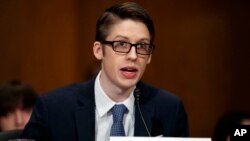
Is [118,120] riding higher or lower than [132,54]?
lower

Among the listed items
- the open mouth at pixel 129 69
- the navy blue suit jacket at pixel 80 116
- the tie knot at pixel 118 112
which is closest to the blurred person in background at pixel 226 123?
the navy blue suit jacket at pixel 80 116

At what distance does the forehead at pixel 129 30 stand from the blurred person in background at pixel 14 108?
1.20 meters

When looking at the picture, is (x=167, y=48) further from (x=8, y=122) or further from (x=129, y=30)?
(x=129, y=30)

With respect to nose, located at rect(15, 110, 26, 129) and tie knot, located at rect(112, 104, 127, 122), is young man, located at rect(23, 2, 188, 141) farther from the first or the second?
nose, located at rect(15, 110, 26, 129)

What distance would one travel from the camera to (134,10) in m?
2.52

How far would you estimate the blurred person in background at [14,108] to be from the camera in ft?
11.4

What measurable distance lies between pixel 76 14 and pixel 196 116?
1.64 m

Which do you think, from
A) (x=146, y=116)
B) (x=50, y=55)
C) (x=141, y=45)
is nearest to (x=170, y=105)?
(x=146, y=116)

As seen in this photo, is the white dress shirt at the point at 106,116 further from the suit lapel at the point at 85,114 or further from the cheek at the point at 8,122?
the cheek at the point at 8,122

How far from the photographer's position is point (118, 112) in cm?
254

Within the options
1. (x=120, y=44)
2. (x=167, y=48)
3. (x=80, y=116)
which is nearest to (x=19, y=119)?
(x=80, y=116)

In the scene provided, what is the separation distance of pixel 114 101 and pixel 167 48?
324 cm

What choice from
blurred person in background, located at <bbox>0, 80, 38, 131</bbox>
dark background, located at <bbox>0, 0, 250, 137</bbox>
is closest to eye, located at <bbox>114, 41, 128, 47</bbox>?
blurred person in background, located at <bbox>0, 80, 38, 131</bbox>

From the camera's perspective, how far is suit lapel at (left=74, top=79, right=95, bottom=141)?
2.47m
